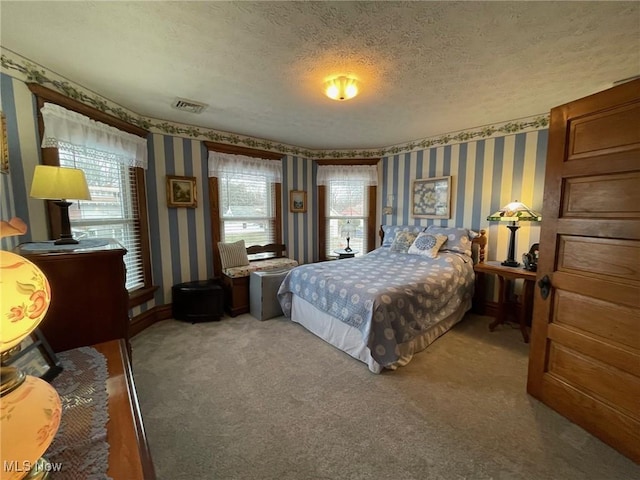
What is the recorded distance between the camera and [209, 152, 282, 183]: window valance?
363cm

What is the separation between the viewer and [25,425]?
1.82 feet

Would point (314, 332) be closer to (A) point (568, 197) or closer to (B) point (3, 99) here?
(A) point (568, 197)

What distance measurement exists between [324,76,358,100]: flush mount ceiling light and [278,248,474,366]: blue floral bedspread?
65.6 inches

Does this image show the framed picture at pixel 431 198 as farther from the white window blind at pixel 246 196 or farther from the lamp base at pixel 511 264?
the white window blind at pixel 246 196

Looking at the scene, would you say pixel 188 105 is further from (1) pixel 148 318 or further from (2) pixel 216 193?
(1) pixel 148 318

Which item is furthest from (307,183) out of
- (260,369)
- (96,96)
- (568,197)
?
(568,197)

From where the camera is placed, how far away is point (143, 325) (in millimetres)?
3037

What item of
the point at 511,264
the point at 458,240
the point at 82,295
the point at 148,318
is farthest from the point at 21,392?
the point at 458,240

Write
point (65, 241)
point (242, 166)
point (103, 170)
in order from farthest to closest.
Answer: point (242, 166) < point (103, 170) < point (65, 241)

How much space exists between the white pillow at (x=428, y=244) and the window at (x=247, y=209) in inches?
85.3

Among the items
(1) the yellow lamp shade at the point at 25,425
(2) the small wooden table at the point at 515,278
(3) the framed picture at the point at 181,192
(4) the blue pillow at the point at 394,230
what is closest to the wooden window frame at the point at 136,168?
(3) the framed picture at the point at 181,192

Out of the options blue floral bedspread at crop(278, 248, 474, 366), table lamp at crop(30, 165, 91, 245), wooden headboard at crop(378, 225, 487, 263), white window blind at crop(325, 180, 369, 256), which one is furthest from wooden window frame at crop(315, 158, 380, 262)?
table lamp at crop(30, 165, 91, 245)

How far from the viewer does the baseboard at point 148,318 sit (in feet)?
9.49

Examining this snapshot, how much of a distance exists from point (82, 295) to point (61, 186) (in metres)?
0.72
